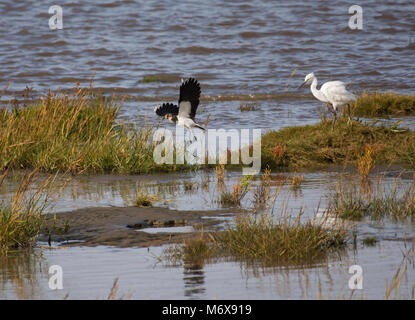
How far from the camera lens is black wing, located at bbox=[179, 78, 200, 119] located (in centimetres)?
1108

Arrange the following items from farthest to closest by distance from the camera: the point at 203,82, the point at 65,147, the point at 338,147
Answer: the point at 203,82 → the point at 338,147 → the point at 65,147

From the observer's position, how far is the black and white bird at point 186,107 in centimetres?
1110

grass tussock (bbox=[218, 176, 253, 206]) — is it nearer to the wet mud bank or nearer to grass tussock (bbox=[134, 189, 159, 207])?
the wet mud bank

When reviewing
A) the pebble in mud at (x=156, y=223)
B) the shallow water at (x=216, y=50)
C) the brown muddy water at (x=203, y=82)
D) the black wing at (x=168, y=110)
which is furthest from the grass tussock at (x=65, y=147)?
the shallow water at (x=216, y=50)

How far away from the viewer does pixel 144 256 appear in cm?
650

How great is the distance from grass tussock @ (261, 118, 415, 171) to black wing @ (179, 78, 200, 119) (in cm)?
117

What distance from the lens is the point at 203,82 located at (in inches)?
848

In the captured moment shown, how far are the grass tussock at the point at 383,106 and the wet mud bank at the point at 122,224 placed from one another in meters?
7.02

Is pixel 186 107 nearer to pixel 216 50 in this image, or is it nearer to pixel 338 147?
pixel 338 147

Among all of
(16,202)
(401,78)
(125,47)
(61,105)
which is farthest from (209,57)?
(16,202)

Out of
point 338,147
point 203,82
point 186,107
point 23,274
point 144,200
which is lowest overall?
point 23,274

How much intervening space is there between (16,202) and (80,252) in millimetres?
689

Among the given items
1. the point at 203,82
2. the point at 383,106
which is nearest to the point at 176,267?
the point at 383,106

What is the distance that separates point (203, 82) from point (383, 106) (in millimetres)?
7833
